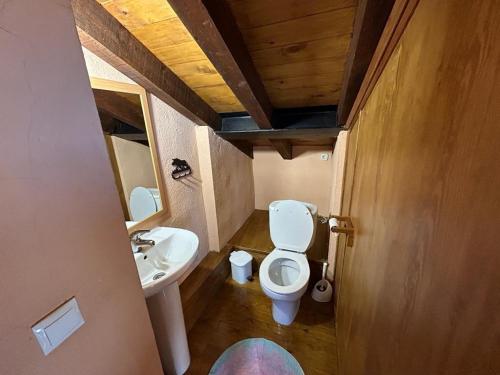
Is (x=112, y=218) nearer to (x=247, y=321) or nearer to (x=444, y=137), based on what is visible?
(x=444, y=137)

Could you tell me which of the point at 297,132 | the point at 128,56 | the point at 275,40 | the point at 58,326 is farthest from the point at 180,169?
the point at 58,326

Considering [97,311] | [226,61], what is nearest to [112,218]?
[97,311]

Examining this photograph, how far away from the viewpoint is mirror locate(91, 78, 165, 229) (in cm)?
113

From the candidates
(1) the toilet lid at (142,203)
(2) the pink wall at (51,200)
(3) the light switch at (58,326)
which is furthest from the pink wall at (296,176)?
(3) the light switch at (58,326)

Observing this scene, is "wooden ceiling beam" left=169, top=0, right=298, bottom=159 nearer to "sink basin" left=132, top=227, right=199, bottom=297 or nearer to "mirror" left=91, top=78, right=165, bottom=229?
"mirror" left=91, top=78, right=165, bottom=229

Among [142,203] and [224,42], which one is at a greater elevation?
[224,42]

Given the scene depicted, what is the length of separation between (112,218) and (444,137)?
0.80m

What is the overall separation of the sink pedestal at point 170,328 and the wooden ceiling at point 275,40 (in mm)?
1273

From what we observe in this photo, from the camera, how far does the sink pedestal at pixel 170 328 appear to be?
108cm

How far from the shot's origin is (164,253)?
1266 mm

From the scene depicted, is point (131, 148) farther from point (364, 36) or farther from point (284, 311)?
point (284, 311)

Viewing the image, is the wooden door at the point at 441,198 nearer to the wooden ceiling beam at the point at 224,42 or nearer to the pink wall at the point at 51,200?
the wooden ceiling beam at the point at 224,42

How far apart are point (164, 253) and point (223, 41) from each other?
3.93 ft

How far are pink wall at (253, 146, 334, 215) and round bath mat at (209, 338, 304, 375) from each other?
1720mm
